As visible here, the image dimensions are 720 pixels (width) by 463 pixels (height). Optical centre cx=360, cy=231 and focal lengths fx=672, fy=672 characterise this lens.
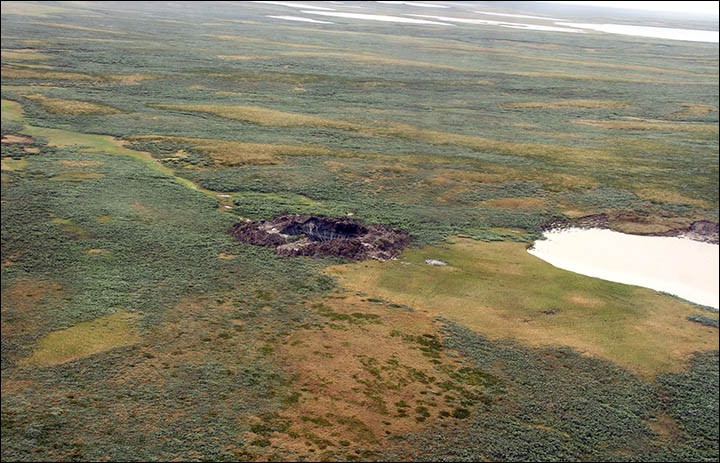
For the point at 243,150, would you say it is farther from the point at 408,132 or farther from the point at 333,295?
the point at 333,295

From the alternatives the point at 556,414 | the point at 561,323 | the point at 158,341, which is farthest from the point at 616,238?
the point at 158,341

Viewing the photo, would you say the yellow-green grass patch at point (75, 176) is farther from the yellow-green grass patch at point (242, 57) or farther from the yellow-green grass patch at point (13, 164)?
the yellow-green grass patch at point (242, 57)

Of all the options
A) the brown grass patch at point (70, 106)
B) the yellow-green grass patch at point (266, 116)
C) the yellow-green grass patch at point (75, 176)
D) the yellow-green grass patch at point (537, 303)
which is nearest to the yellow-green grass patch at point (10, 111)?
the brown grass patch at point (70, 106)

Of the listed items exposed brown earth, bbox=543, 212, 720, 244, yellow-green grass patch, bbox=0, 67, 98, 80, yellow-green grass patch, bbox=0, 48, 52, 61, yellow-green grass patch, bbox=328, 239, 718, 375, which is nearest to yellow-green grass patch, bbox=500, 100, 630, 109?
exposed brown earth, bbox=543, 212, 720, 244

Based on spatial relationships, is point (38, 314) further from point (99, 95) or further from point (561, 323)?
point (99, 95)

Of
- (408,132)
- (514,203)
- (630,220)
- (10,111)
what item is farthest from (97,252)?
(408,132)

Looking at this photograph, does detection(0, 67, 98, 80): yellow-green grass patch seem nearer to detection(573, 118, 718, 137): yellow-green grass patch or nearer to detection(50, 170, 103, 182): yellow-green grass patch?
detection(50, 170, 103, 182): yellow-green grass patch
